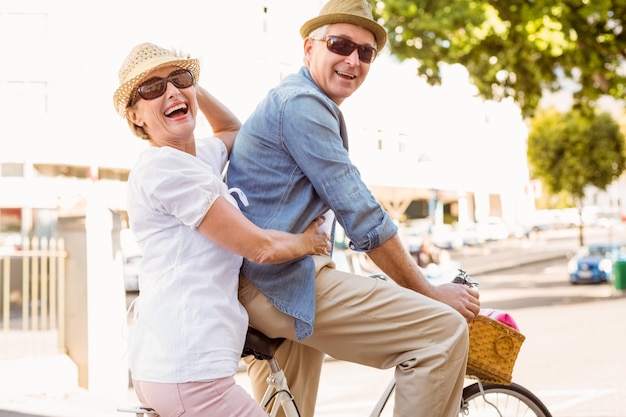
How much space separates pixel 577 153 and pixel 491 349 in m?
50.6

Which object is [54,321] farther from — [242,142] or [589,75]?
[589,75]

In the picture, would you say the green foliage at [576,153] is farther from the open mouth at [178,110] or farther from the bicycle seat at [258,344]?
the open mouth at [178,110]

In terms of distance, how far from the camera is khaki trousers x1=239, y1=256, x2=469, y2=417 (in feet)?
9.00

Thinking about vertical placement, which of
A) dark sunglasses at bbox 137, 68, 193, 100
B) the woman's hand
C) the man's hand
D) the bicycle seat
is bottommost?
the bicycle seat

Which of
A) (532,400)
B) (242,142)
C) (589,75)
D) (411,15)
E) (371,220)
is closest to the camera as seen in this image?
(371,220)

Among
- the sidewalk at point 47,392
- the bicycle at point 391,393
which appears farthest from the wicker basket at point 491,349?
the sidewalk at point 47,392

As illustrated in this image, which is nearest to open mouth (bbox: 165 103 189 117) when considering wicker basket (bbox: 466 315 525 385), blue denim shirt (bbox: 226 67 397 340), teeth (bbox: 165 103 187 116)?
teeth (bbox: 165 103 187 116)

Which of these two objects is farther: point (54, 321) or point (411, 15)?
point (411, 15)

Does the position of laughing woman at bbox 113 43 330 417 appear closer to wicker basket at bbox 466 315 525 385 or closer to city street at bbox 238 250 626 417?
wicker basket at bbox 466 315 525 385

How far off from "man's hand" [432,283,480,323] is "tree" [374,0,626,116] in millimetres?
10821

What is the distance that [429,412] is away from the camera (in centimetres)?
275

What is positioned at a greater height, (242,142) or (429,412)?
(242,142)

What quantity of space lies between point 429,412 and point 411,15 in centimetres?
1148

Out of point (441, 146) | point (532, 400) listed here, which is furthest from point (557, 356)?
point (441, 146)
